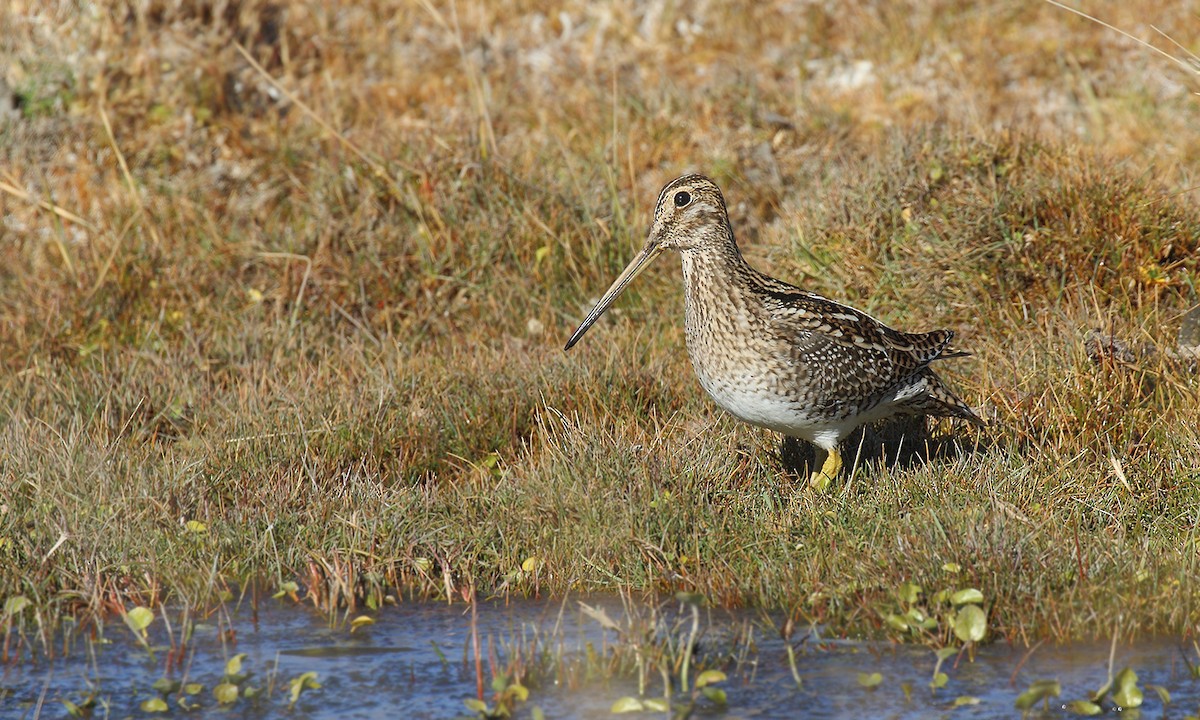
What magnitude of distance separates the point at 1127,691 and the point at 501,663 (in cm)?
190

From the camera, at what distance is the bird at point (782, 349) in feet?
19.1

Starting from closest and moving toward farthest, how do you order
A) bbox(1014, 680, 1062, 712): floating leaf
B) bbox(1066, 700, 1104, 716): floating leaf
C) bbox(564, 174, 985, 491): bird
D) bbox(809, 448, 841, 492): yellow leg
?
bbox(1014, 680, 1062, 712): floating leaf, bbox(1066, 700, 1104, 716): floating leaf, bbox(564, 174, 985, 491): bird, bbox(809, 448, 841, 492): yellow leg

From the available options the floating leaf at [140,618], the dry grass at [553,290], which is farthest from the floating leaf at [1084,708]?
the floating leaf at [140,618]

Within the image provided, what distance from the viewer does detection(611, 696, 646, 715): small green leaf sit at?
4.30 metres

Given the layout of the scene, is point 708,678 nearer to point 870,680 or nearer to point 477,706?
point 870,680

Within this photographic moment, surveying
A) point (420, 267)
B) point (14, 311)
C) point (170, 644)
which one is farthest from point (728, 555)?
point (14, 311)

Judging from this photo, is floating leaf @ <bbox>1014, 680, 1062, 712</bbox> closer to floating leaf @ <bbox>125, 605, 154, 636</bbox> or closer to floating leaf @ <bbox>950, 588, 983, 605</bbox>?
floating leaf @ <bbox>950, 588, 983, 605</bbox>

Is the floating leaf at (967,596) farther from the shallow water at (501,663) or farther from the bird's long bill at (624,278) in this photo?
the bird's long bill at (624,278)

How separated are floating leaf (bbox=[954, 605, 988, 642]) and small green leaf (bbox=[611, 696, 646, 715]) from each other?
1.09 metres

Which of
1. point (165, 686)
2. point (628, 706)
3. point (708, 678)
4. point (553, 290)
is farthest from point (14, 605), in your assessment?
point (553, 290)

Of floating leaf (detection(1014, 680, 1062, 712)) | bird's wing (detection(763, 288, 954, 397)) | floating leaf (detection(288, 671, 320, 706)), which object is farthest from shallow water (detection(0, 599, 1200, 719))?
bird's wing (detection(763, 288, 954, 397))

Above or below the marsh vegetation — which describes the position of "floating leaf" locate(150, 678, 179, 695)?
below

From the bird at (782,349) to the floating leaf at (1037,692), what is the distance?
180 cm

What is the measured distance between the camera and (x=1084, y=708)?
4.25m
